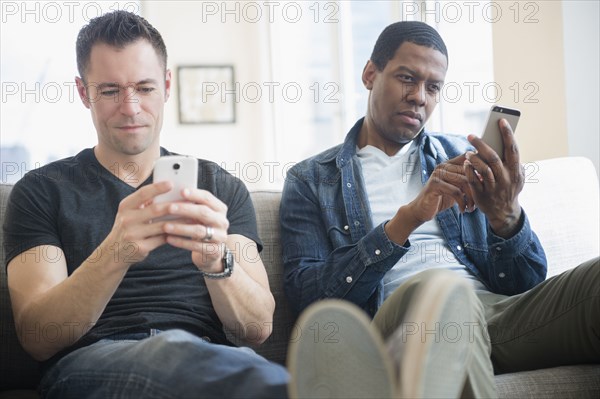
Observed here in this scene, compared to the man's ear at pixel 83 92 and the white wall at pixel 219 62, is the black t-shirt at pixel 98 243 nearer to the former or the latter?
the man's ear at pixel 83 92

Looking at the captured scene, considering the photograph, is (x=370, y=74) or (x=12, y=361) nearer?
(x=12, y=361)

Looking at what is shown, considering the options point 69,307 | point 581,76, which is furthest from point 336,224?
point 581,76

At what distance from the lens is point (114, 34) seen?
A: 68.6 inches

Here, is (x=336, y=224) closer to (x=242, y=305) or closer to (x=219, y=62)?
(x=242, y=305)

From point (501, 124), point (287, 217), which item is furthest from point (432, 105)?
point (287, 217)

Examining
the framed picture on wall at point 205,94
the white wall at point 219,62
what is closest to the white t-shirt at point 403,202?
the white wall at point 219,62

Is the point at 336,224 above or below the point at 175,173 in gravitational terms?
below

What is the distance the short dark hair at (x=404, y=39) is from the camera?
214 cm

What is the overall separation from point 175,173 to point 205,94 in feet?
17.1

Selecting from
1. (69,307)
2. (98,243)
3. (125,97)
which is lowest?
(69,307)

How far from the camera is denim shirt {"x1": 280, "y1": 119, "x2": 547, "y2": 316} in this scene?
1800 millimetres

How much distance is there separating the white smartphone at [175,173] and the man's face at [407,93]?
2.81 feet

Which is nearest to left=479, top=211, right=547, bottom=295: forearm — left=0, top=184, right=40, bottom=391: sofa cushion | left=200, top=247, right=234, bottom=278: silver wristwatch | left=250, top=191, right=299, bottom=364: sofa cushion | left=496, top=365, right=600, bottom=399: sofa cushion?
left=496, top=365, right=600, bottom=399: sofa cushion

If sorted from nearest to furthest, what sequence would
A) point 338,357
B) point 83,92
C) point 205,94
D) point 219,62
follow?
point 338,357
point 83,92
point 205,94
point 219,62
